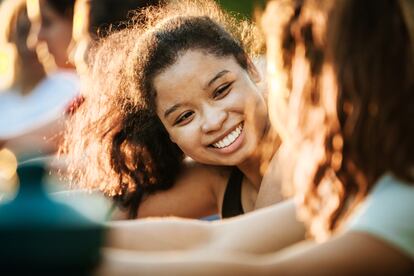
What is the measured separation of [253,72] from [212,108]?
0.29m

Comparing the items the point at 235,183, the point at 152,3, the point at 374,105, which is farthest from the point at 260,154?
the point at 374,105

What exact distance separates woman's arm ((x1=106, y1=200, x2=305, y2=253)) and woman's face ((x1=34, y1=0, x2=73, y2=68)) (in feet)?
7.15

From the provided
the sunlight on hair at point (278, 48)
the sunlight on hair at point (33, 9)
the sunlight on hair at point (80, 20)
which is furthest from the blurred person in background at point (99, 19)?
the sunlight on hair at point (278, 48)

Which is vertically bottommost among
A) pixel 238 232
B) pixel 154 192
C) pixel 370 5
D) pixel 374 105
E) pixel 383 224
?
pixel 154 192

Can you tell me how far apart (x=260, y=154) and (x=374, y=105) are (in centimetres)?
135

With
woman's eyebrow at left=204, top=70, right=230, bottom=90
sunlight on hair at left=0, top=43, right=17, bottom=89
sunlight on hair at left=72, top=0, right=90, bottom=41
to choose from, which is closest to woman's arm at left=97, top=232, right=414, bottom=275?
woman's eyebrow at left=204, top=70, right=230, bottom=90

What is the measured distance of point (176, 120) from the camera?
2.93 m

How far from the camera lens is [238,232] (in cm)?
193

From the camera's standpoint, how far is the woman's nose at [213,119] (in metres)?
2.85

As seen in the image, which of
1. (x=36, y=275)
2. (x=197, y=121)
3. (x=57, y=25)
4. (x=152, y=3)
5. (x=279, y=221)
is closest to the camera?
(x=36, y=275)

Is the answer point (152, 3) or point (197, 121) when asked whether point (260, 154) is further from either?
point (152, 3)

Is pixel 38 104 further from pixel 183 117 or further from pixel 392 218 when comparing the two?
pixel 392 218

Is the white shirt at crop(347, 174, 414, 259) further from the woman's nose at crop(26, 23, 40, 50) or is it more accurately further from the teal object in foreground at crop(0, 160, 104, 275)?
the woman's nose at crop(26, 23, 40, 50)

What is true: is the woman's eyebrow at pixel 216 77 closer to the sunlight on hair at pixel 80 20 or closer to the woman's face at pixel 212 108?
the woman's face at pixel 212 108
